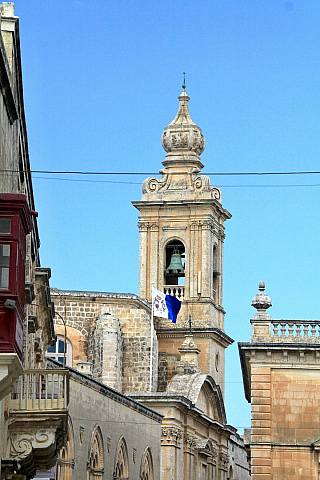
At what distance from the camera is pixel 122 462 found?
36719mm

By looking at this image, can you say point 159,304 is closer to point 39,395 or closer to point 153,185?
point 153,185

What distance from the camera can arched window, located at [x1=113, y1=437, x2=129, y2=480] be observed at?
3616 cm

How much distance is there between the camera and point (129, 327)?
54.3 metres

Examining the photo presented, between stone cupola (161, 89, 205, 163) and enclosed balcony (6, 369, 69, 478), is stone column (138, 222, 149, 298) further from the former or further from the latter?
enclosed balcony (6, 369, 69, 478)

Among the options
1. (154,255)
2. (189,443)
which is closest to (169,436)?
(189,443)

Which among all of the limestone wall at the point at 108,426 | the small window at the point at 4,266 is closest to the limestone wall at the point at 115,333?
the limestone wall at the point at 108,426

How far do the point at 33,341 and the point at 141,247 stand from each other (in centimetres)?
2837

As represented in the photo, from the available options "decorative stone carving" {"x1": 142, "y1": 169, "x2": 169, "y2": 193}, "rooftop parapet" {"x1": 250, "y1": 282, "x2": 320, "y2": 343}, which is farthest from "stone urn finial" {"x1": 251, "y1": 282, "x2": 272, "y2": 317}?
"decorative stone carving" {"x1": 142, "y1": 169, "x2": 169, "y2": 193}

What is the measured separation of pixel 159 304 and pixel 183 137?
32.1 ft

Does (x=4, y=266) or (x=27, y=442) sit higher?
(x=4, y=266)

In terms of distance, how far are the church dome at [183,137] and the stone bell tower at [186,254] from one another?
2.65 ft

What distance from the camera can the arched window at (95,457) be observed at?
3341 cm

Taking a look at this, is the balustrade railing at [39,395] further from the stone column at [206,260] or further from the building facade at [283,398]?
the stone column at [206,260]

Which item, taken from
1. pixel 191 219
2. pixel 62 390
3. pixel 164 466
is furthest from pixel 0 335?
pixel 191 219
